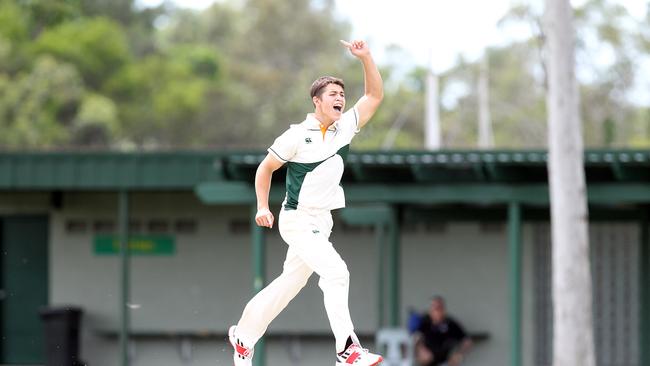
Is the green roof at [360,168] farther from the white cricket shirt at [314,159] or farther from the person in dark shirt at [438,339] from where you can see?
the white cricket shirt at [314,159]

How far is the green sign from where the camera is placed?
20906 millimetres

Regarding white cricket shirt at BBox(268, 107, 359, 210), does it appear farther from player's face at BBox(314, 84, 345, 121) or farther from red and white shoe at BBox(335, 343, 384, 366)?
red and white shoe at BBox(335, 343, 384, 366)

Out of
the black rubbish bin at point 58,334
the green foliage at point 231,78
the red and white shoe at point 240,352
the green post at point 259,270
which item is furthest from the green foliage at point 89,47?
the red and white shoe at point 240,352

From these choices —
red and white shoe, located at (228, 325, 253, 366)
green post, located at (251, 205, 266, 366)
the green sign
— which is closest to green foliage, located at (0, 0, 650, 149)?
the green sign

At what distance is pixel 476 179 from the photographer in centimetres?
1584

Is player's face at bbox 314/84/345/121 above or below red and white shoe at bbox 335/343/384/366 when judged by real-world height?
above

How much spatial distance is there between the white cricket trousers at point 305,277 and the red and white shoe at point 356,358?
0.04 m

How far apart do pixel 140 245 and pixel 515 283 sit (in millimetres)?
7033

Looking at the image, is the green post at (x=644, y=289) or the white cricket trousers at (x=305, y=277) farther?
the green post at (x=644, y=289)

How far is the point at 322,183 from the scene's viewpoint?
7.15m

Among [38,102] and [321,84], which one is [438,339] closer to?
[321,84]

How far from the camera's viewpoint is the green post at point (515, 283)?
15898mm

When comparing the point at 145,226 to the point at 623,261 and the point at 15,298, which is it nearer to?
the point at 15,298

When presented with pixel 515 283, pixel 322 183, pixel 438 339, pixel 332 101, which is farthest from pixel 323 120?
pixel 438 339
